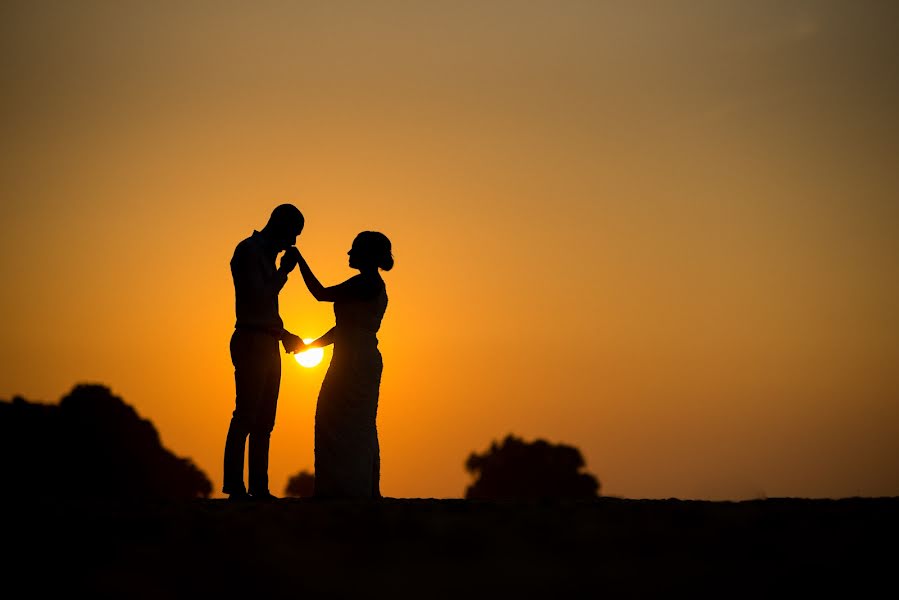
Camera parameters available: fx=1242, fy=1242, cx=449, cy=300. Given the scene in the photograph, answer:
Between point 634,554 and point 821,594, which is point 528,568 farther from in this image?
point 821,594

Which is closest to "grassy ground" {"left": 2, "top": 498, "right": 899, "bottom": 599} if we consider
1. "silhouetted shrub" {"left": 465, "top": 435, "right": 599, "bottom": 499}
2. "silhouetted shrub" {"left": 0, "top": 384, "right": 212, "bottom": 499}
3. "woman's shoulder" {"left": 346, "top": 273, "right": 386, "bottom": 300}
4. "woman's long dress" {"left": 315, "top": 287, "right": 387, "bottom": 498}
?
"woman's long dress" {"left": 315, "top": 287, "right": 387, "bottom": 498}

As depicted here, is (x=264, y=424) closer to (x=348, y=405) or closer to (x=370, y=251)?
(x=348, y=405)

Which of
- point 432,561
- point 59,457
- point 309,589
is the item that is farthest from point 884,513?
point 59,457

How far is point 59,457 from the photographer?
197 feet

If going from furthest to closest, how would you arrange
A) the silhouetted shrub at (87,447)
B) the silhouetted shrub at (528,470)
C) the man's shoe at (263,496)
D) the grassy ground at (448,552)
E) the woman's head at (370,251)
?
the silhouetted shrub at (528,470) → the silhouetted shrub at (87,447) → the woman's head at (370,251) → the man's shoe at (263,496) → the grassy ground at (448,552)

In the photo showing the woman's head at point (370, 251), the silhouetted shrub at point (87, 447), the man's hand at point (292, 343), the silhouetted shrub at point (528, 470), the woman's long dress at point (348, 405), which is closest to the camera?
the woman's head at point (370, 251)

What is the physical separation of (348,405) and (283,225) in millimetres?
2586

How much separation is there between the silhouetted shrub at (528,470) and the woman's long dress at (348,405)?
8489cm

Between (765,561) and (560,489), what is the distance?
94493 millimetres

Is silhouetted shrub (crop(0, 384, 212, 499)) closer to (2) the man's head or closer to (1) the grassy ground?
(2) the man's head

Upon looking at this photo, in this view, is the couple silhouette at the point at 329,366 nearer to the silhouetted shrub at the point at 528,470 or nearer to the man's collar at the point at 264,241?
the man's collar at the point at 264,241

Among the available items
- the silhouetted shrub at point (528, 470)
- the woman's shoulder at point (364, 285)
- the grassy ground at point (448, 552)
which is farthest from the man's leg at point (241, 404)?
the silhouetted shrub at point (528, 470)

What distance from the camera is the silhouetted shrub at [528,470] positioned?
4040 inches

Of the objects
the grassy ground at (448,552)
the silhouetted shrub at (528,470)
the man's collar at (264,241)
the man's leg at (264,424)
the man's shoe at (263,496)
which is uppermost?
the silhouetted shrub at (528,470)
